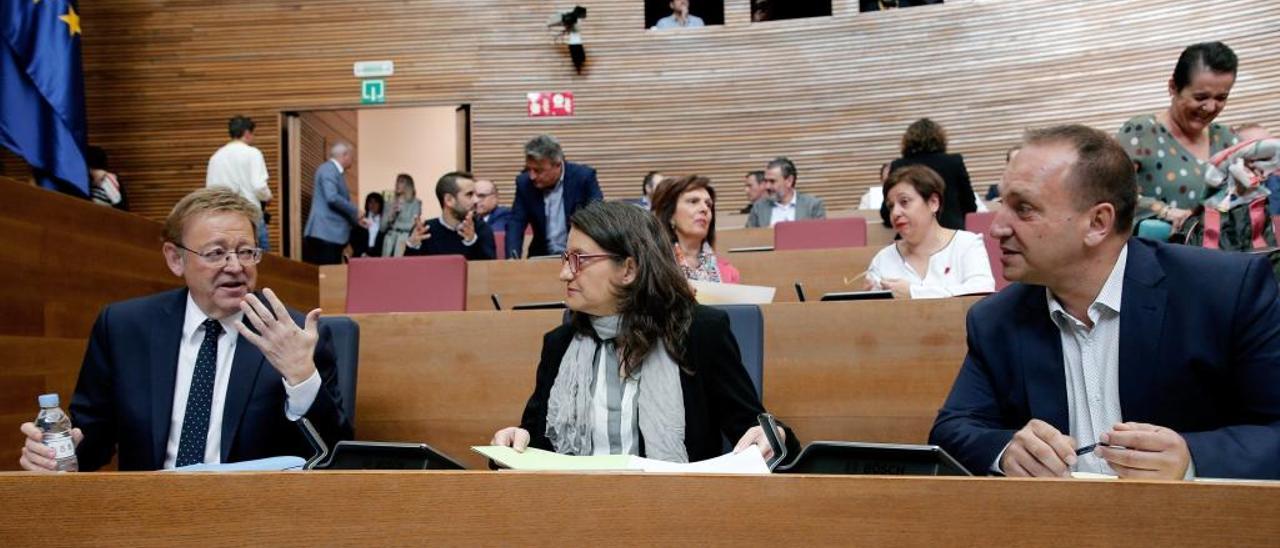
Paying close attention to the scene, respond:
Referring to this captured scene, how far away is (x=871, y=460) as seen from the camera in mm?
1244

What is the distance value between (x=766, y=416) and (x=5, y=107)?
5.04 metres

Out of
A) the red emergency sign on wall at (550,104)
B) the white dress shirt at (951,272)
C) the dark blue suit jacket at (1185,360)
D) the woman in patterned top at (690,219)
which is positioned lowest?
the dark blue suit jacket at (1185,360)

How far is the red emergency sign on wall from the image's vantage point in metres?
8.53

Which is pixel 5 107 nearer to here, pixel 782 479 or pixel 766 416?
pixel 766 416

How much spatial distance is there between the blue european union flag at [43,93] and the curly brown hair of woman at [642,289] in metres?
4.26

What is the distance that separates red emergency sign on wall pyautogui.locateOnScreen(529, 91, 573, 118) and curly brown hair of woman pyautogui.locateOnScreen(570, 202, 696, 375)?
6.39 m

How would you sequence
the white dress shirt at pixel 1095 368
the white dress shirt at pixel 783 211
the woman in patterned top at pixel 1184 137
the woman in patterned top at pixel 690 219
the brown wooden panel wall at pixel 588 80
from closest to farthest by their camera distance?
the white dress shirt at pixel 1095 368
the woman in patterned top at pixel 1184 137
the woman in patterned top at pixel 690 219
the white dress shirt at pixel 783 211
the brown wooden panel wall at pixel 588 80

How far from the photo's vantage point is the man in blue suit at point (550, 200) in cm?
534

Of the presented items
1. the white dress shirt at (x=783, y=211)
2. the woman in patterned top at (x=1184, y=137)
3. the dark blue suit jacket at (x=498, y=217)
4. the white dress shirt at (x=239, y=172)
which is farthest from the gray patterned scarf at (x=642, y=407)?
the white dress shirt at (x=239, y=172)

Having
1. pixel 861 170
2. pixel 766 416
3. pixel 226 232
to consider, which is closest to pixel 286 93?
pixel 861 170

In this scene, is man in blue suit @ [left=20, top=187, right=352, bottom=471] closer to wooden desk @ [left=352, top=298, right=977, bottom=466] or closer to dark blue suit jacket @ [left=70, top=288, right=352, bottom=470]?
dark blue suit jacket @ [left=70, top=288, right=352, bottom=470]

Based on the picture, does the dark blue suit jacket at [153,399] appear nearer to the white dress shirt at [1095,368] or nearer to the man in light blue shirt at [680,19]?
the white dress shirt at [1095,368]

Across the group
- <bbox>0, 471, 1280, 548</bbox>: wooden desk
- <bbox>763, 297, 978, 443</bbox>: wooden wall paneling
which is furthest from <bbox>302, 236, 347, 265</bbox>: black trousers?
<bbox>0, 471, 1280, 548</bbox>: wooden desk

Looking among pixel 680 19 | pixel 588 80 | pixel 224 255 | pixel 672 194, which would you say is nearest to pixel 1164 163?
pixel 672 194
